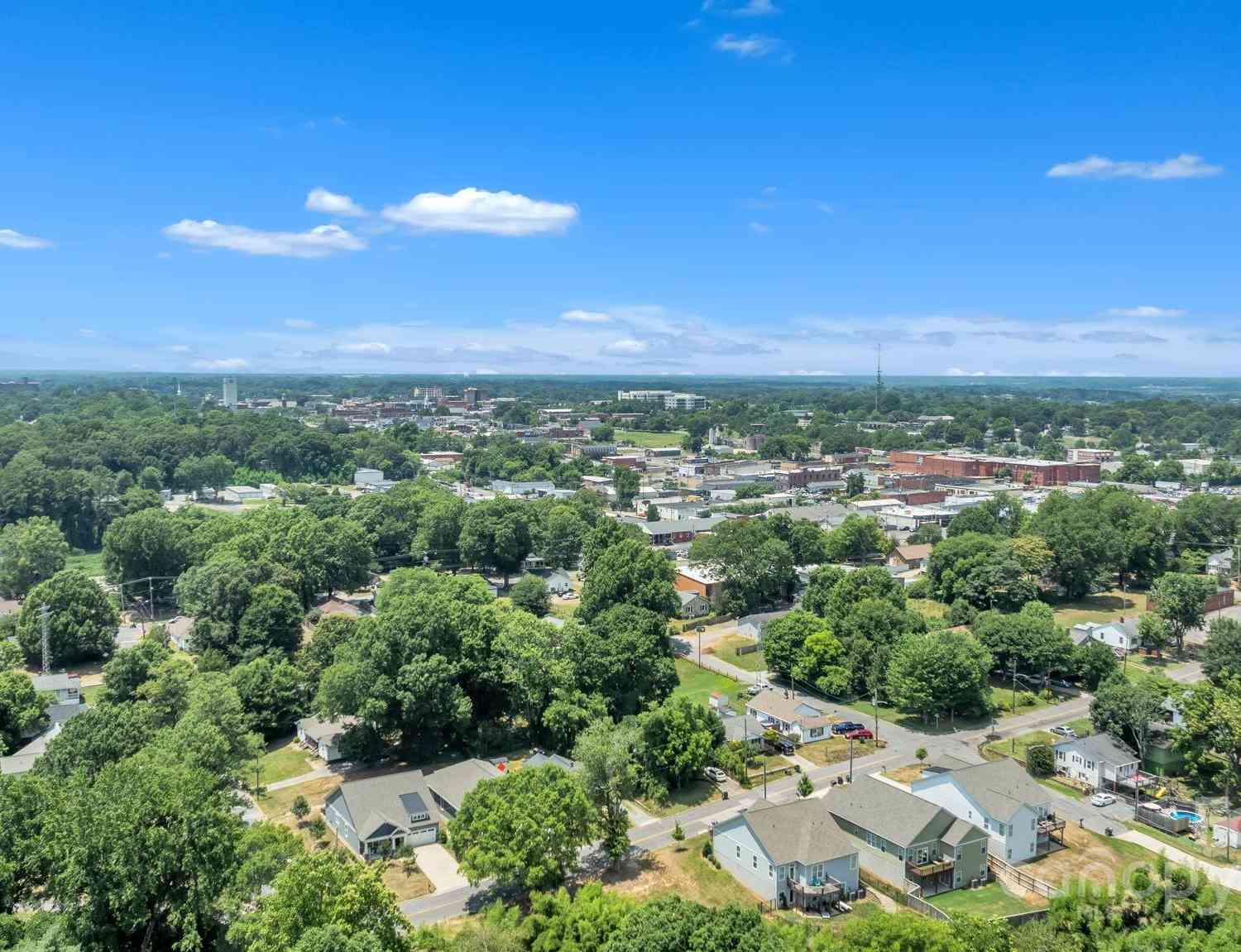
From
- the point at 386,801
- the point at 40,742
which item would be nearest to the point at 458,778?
the point at 386,801

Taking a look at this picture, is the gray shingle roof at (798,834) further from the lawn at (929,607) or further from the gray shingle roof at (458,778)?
the lawn at (929,607)

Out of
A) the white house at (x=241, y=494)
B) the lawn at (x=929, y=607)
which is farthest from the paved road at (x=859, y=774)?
the white house at (x=241, y=494)

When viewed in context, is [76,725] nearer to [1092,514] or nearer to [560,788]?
[560,788]

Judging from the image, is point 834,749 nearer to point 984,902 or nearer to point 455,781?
point 984,902

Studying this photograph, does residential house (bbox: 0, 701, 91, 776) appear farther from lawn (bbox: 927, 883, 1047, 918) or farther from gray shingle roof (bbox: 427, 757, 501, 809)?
lawn (bbox: 927, 883, 1047, 918)

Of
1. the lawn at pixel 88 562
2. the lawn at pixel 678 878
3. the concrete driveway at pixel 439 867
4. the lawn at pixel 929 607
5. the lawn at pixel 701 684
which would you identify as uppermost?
the lawn at pixel 929 607
